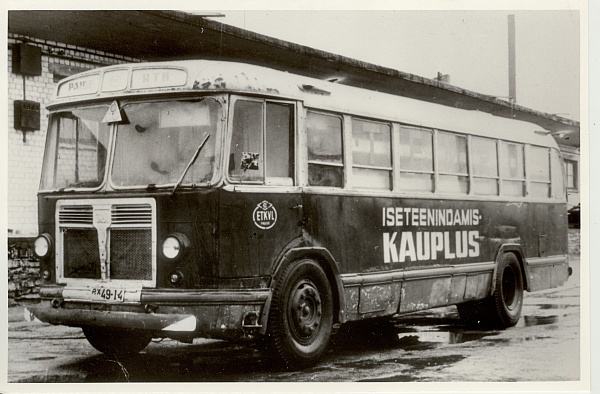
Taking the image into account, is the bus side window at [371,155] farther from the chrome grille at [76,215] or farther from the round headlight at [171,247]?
the chrome grille at [76,215]

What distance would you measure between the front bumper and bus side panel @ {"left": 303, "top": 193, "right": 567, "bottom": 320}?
1040 mm

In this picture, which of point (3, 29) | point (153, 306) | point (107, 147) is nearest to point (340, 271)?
point (153, 306)

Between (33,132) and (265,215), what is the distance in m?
3.73

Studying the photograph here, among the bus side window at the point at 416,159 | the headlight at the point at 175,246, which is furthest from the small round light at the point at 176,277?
the bus side window at the point at 416,159

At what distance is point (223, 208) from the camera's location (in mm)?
7469

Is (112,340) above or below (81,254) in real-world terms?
below

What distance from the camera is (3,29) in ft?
27.8

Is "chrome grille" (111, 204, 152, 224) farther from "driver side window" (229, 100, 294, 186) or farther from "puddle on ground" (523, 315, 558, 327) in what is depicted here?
"puddle on ground" (523, 315, 558, 327)

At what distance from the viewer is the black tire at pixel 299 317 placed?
25.6ft

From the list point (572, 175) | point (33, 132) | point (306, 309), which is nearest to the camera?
point (306, 309)

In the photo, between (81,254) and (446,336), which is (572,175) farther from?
(81,254)

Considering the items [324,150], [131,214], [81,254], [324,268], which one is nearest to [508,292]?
[324,268]

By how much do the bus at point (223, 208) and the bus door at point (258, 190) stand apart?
0.6 inches

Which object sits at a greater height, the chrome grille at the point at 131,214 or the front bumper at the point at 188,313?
the chrome grille at the point at 131,214
